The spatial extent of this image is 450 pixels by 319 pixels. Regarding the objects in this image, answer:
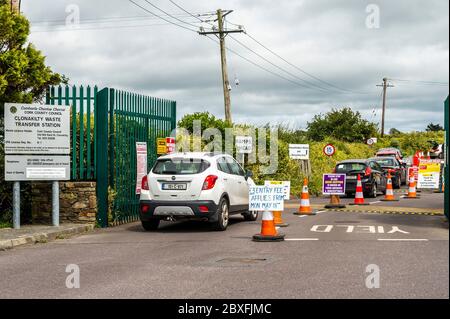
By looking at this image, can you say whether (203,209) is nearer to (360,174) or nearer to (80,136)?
(80,136)

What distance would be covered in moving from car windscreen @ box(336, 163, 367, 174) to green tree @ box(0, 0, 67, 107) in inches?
557

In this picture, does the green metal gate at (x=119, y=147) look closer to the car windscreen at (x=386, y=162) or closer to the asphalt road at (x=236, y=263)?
the asphalt road at (x=236, y=263)

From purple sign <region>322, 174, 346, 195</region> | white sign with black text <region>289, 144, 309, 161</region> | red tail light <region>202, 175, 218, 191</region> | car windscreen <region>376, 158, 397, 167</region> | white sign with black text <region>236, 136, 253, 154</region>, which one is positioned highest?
white sign with black text <region>236, 136, 253, 154</region>

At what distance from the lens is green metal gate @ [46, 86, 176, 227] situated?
50.9ft

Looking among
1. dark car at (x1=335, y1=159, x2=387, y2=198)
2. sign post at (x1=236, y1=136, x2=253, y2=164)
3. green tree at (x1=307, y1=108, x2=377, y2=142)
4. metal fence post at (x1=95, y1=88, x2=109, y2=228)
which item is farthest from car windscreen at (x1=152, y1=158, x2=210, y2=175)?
green tree at (x1=307, y1=108, x2=377, y2=142)

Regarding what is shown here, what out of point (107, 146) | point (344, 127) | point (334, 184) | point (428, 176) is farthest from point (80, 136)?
point (344, 127)

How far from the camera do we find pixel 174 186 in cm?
1386

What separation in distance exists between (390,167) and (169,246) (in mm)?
23167

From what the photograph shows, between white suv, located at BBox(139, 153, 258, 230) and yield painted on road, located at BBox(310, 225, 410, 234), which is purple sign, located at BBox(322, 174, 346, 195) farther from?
white suv, located at BBox(139, 153, 258, 230)

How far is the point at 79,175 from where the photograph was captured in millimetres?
15656

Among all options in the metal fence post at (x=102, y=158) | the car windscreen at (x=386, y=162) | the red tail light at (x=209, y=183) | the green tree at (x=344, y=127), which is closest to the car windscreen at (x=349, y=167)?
the car windscreen at (x=386, y=162)

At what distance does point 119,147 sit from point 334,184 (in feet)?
24.3
